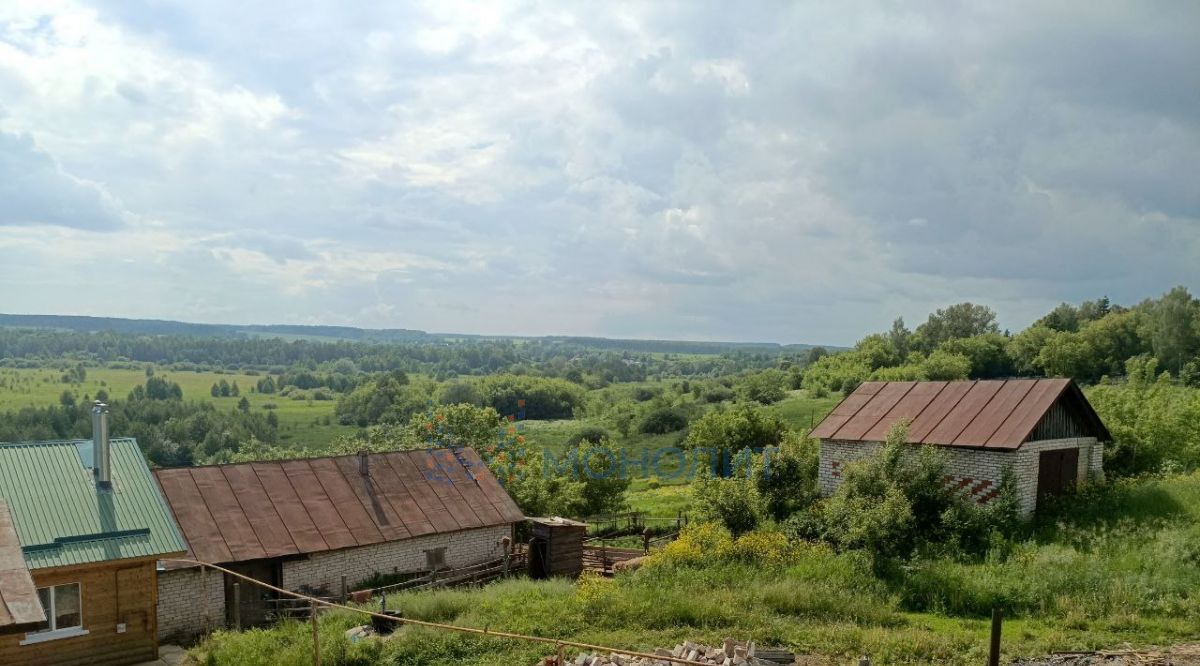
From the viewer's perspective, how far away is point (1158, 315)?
7981cm

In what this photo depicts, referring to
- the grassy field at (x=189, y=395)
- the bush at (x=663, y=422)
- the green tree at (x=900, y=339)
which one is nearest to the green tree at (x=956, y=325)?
the green tree at (x=900, y=339)

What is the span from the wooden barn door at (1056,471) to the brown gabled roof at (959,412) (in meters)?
1.31

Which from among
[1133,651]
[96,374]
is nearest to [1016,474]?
[1133,651]

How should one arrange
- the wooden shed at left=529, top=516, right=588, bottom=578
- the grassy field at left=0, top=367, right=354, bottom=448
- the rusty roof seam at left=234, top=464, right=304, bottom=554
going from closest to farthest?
the rusty roof seam at left=234, top=464, right=304, bottom=554 < the wooden shed at left=529, top=516, right=588, bottom=578 < the grassy field at left=0, top=367, right=354, bottom=448

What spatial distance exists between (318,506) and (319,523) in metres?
0.77

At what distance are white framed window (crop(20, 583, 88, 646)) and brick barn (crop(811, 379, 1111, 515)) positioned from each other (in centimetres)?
2008

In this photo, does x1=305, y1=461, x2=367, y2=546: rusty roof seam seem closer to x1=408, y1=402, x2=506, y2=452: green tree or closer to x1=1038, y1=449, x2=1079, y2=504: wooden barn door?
x1=408, y1=402, x2=506, y2=452: green tree

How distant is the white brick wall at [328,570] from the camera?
1861 centimetres

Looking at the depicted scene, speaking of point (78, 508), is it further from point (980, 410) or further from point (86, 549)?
point (980, 410)

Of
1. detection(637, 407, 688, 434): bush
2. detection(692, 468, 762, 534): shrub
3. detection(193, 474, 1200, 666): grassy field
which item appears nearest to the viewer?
detection(193, 474, 1200, 666): grassy field

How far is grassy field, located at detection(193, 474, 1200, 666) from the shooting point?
14.6 meters

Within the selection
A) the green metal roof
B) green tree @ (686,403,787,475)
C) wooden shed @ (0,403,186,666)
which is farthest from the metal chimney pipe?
green tree @ (686,403,787,475)

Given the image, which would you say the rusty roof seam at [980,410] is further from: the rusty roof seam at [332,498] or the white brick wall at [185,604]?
the white brick wall at [185,604]

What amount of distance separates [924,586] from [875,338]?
10624cm
